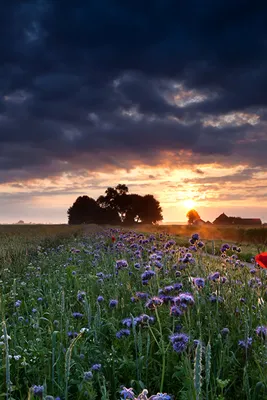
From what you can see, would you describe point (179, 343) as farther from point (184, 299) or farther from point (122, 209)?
point (122, 209)

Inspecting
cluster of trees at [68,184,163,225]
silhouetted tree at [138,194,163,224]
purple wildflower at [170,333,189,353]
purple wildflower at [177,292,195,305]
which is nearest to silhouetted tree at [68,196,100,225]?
cluster of trees at [68,184,163,225]

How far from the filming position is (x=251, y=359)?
4316 millimetres

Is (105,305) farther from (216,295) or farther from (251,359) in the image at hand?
(251,359)

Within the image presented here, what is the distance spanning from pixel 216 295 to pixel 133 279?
3.68 metres

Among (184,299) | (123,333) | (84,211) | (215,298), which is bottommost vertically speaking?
(123,333)

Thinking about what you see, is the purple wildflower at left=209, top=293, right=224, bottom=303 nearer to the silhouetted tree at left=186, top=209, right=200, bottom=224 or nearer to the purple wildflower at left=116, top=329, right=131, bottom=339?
the purple wildflower at left=116, top=329, right=131, bottom=339

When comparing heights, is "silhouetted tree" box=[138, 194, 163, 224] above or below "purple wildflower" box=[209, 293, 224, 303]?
above

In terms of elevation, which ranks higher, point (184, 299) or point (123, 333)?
point (184, 299)

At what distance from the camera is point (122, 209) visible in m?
85.4

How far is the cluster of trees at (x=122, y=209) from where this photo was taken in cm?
8531

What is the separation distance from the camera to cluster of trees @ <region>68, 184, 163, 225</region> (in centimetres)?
8531

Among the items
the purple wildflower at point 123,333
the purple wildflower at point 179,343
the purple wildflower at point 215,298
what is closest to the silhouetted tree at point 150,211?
the purple wildflower at point 215,298

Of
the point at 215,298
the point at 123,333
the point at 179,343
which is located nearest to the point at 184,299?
the point at 179,343

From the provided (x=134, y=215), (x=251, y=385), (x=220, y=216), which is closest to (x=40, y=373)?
(x=251, y=385)
